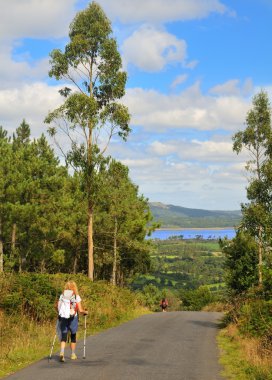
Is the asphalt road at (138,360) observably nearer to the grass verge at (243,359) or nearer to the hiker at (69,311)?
the grass verge at (243,359)

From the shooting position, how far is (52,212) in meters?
34.6

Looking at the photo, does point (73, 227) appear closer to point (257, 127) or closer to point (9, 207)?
point (9, 207)

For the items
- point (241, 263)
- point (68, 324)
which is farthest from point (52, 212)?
point (68, 324)

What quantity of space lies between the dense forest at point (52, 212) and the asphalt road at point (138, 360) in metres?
10.8

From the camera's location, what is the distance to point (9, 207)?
31156 mm

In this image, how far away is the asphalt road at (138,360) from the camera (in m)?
9.66

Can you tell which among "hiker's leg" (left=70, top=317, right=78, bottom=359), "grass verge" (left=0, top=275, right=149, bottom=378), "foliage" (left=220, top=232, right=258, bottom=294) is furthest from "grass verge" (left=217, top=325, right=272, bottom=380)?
"foliage" (left=220, top=232, right=258, bottom=294)

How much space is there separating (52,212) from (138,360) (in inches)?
948

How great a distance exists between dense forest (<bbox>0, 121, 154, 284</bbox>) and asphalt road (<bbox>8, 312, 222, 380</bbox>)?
10.8 metres

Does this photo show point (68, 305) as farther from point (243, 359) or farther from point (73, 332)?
point (243, 359)

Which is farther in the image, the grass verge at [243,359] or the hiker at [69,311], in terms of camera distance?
the hiker at [69,311]

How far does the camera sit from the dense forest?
104 feet

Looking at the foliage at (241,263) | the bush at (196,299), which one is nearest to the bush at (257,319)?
the foliage at (241,263)

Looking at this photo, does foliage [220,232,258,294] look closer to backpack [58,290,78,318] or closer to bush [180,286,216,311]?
backpack [58,290,78,318]
